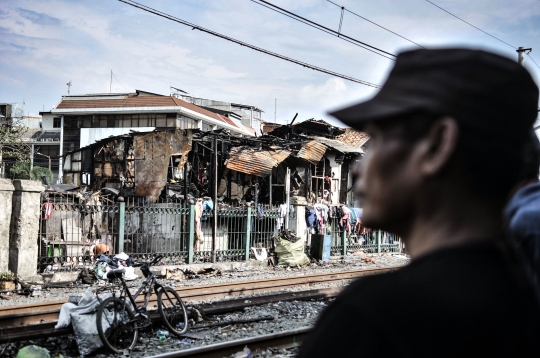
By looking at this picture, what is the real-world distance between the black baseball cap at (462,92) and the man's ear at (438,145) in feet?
0.07

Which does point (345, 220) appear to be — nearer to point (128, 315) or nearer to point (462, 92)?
point (128, 315)

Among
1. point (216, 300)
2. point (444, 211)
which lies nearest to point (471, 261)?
point (444, 211)

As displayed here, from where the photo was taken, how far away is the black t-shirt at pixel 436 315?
36.4 inches

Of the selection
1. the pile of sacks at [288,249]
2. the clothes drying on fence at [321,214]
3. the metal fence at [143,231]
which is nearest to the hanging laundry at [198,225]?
the metal fence at [143,231]

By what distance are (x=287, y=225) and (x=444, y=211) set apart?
59.5ft

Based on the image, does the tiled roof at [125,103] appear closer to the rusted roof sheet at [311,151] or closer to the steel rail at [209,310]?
the rusted roof sheet at [311,151]

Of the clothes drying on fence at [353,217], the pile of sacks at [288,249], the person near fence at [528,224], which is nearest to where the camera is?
the person near fence at [528,224]

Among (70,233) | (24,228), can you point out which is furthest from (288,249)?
(24,228)

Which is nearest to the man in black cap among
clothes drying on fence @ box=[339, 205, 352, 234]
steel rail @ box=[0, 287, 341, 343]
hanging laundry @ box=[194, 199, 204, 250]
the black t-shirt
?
the black t-shirt

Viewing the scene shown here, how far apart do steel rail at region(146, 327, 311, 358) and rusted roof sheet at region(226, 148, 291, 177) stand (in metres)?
13.1

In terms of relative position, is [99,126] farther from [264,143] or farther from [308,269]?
[308,269]

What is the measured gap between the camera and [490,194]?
3.52 feet

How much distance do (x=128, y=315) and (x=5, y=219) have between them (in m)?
6.12

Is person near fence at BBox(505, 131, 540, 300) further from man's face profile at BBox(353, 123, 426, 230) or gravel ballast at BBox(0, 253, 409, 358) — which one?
gravel ballast at BBox(0, 253, 409, 358)
